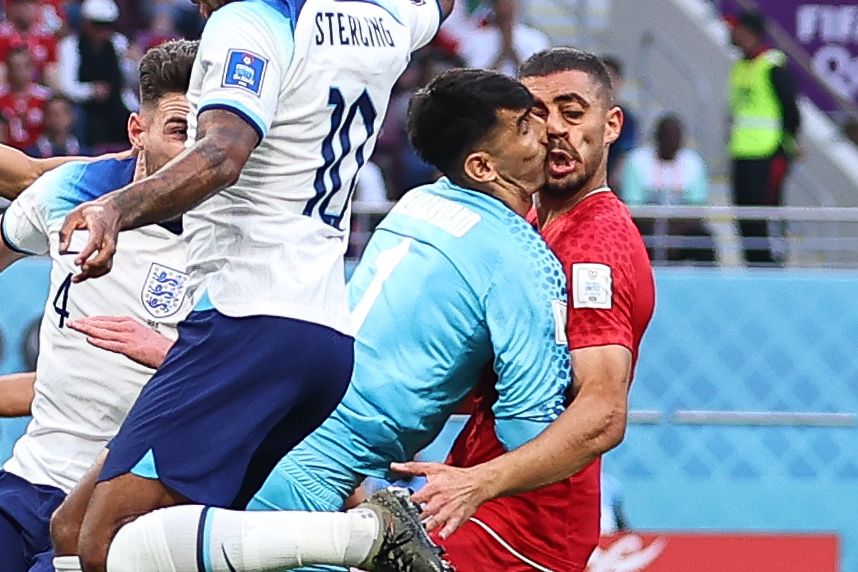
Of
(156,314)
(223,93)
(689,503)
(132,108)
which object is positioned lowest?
(689,503)

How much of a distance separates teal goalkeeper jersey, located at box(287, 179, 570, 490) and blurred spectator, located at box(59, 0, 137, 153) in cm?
618

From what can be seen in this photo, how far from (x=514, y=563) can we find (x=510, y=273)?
77 centimetres

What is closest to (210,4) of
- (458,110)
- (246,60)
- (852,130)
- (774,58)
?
(246,60)

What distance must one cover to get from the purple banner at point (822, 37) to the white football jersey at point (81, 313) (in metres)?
8.40

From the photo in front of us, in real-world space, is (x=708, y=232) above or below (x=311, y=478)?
above

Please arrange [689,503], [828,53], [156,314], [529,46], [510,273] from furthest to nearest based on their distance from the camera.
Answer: [828,53]
[529,46]
[689,503]
[156,314]
[510,273]

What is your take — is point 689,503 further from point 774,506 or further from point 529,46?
point 529,46

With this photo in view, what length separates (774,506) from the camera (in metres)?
9.56

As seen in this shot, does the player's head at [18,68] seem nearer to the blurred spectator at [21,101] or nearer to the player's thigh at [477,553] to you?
the blurred spectator at [21,101]

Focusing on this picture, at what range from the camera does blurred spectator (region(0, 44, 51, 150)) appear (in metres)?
10.9

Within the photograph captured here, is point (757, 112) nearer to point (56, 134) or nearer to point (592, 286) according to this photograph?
point (56, 134)

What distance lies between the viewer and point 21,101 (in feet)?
36.1

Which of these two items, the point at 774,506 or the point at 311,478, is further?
the point at 774,506

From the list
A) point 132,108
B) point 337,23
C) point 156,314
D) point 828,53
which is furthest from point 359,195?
point 337,23
